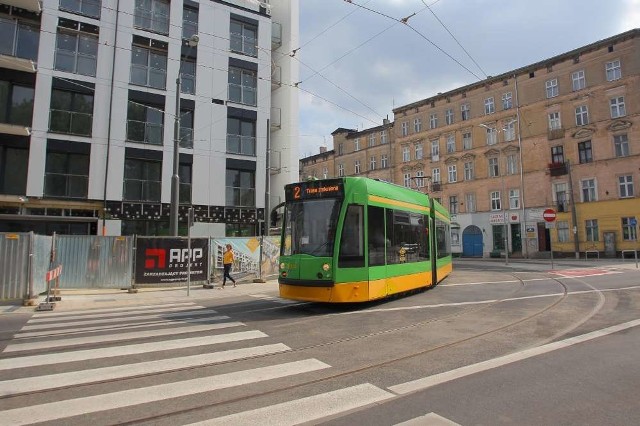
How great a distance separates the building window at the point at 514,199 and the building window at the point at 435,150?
32.9ft

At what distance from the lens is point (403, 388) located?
5.08 m

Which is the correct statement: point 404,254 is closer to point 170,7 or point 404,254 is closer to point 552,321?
point 552,321

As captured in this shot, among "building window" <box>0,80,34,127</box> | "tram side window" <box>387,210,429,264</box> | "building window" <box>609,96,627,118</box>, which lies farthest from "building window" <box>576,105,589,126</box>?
"building window" <box>0,80,34,127</box>

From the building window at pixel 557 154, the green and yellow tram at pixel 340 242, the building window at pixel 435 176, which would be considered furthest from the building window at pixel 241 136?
the building window at pixel 557 154

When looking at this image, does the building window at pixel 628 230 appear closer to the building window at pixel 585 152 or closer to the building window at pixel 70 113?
the building window at pixel 585 152

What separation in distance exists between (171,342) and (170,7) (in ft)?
79.6

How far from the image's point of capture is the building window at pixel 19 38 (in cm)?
2153

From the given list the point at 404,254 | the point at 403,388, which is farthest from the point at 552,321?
the point at 403,388

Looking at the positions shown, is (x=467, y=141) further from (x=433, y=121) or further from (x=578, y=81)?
(x=578, y=81)

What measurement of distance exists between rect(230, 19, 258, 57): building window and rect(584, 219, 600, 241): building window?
31.5 meters

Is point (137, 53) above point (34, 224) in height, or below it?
above

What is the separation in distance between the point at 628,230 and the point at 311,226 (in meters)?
36.0

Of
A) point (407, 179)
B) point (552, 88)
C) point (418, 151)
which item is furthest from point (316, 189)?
point (407, 179)

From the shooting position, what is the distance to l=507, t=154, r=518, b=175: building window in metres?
44.7
